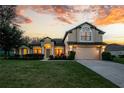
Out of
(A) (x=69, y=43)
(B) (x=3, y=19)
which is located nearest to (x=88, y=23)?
(A) (x=69, y=43)

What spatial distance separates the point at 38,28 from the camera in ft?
127

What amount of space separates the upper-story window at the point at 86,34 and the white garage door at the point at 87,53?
58.4 inches

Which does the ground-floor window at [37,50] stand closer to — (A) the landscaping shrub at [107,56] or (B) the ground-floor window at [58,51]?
(B) the ground-floor window at [58,51]

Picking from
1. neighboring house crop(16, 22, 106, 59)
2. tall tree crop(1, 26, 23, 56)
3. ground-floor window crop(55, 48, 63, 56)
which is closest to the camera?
neighboring house crop(16, 22, 106, 59)

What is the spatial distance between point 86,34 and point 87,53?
8.31 ft

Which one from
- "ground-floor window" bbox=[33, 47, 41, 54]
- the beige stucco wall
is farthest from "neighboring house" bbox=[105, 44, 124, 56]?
"ground-floor window" bbox=[33, 47, 41, 54]

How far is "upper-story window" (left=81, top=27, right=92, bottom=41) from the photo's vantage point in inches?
1356

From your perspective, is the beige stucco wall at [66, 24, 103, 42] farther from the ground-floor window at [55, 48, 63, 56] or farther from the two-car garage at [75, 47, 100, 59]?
the ground-floor window at [55, 48, 63, 56]

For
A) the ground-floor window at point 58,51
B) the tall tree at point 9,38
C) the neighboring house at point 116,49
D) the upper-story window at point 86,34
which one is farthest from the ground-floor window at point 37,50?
the neighboring house at point 116,49

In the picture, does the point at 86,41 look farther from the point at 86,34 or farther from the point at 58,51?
the point at 58,51

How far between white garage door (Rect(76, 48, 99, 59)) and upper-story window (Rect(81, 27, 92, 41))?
58.4 inches

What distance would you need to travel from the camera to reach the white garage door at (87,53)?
33.8m
